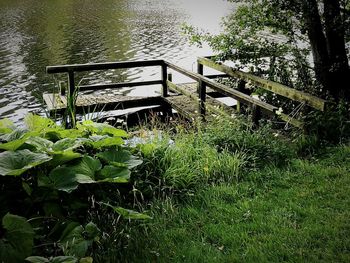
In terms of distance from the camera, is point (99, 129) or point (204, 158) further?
point (204, 158)

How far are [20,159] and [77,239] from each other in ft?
2.83

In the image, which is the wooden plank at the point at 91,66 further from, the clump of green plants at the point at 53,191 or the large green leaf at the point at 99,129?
the clump of green plants at the point at 53,191

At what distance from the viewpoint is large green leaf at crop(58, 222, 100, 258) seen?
3.29 meters

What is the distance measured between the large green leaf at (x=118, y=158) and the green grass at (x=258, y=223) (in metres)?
0.56

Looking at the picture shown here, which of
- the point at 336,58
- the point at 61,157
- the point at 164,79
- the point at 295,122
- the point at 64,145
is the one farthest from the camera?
the point at 164,79

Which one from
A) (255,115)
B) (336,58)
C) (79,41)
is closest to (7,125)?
(255,115)

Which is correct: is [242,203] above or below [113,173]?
below

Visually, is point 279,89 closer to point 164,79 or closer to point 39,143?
point 164,79

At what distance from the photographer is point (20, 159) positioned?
12.0 feet

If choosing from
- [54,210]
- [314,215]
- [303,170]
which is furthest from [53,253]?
[303,170]

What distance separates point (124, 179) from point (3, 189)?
108 cm

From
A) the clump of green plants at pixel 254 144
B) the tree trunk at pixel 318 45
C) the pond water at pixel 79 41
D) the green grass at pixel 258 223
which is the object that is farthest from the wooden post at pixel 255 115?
the pond water at pixel 79 41

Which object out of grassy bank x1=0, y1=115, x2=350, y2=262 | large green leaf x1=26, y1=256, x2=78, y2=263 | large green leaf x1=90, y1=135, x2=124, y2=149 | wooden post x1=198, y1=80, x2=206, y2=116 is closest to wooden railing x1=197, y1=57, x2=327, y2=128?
wooden post x1=198, y1=80, x2=206, y2=116

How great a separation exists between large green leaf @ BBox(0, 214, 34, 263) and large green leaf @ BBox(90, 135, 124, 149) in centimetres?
147
